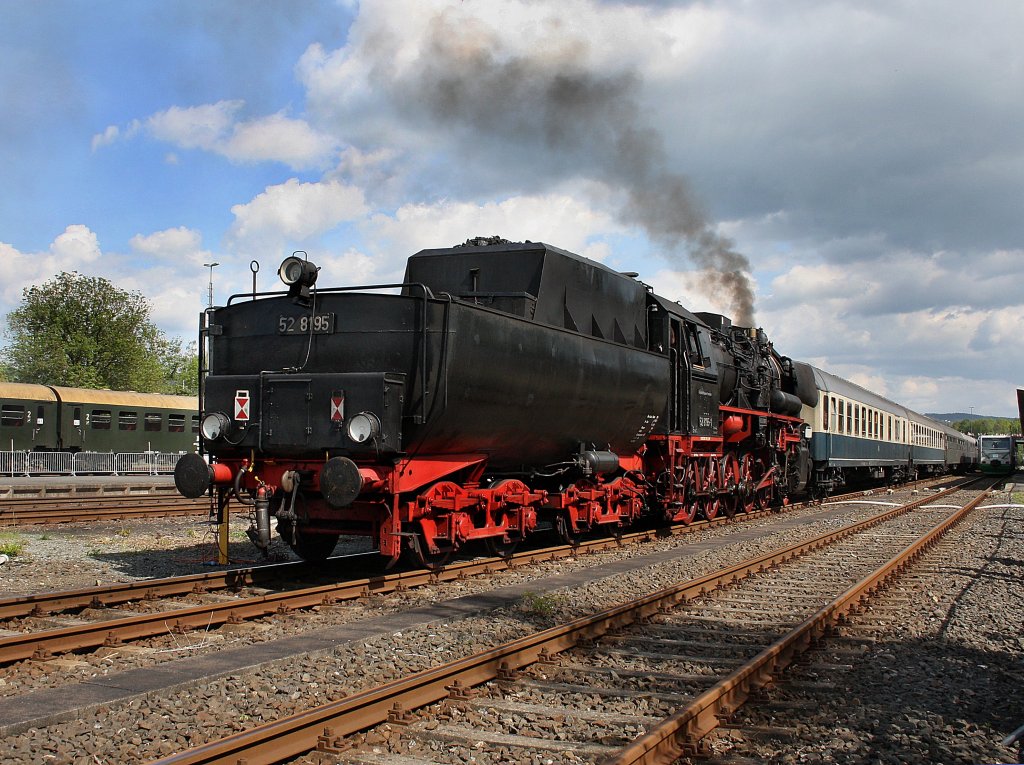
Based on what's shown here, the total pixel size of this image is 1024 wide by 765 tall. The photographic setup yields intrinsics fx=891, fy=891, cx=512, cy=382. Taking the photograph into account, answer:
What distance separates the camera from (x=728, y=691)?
198 inches

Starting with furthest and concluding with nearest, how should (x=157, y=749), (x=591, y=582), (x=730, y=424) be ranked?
(x=730, y=424)
(x=591, y=582)
(x=157, y=749)

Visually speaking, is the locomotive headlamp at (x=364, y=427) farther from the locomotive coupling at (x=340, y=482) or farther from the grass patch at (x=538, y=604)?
the grass patch at (x=538, y=604)

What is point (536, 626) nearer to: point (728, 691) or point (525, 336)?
point (728, 691)

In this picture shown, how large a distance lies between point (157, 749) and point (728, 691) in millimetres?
3003

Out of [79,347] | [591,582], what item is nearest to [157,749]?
[591,582]

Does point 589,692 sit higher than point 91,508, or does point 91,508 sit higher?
point 589,692

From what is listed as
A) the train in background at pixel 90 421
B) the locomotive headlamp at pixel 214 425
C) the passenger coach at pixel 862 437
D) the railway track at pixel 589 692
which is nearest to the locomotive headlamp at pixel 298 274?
the locomotive headlamp at pixel 214 425

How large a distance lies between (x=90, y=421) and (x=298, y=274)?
25418 millimetres

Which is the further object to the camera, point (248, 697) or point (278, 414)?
point (278, 414)

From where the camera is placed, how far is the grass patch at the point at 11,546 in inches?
430

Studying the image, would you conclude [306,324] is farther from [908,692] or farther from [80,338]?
[80,338]

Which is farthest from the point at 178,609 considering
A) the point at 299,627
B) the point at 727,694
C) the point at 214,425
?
the point at 727,694

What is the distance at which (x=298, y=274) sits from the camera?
853 cm

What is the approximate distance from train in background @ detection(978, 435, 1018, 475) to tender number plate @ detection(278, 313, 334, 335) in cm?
5660
